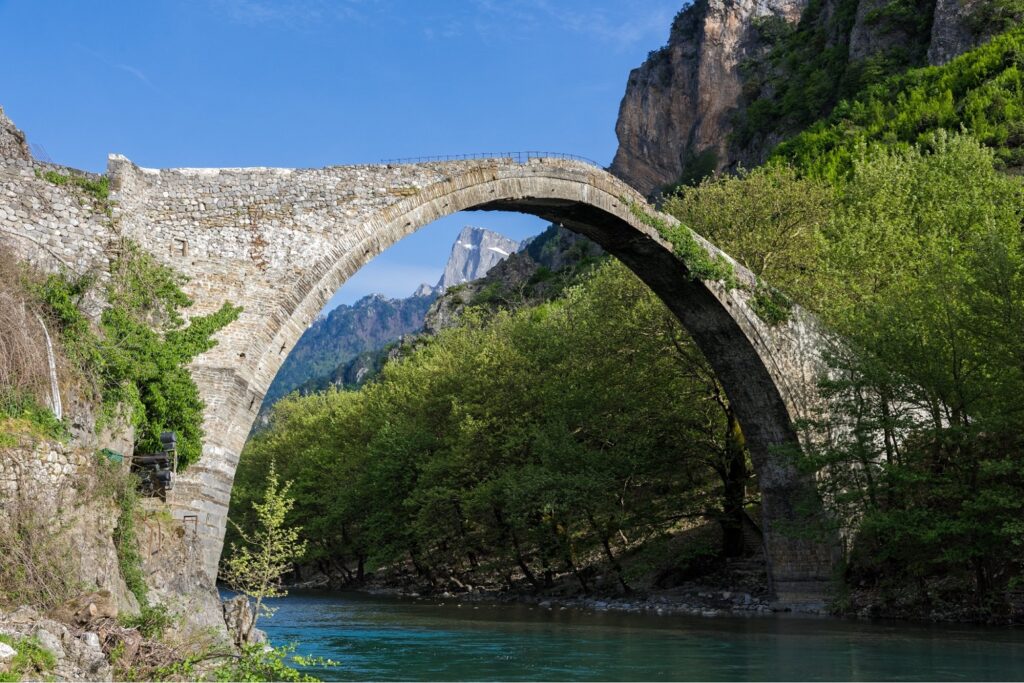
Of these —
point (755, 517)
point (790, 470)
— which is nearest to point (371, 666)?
point (790, 470)

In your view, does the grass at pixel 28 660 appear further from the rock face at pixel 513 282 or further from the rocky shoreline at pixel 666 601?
the rock face at pixel 513 282

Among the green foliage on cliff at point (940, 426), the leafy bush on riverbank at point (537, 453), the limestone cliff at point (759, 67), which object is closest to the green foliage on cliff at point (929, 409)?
the green foliage on cliff at point (940, 426)

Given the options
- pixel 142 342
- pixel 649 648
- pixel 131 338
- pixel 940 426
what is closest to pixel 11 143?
pixel 131 338

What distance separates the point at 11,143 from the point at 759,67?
67.4 metres

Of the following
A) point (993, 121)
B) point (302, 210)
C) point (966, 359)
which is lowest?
point (966, 359)

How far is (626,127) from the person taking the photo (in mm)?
86812

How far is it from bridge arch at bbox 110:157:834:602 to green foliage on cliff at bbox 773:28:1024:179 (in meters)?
13.1

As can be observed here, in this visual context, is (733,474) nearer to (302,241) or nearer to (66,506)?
(302,241)

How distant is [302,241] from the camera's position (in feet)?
45.2

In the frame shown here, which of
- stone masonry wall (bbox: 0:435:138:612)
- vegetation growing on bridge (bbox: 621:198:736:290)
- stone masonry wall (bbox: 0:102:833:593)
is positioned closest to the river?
stone masonry wall (bbox: 0:102:833:593)

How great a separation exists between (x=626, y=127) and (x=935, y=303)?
73.5 metres

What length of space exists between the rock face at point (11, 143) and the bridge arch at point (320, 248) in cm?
111

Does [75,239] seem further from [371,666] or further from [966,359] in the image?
[966,359]

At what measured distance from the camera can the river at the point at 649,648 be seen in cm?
1147
